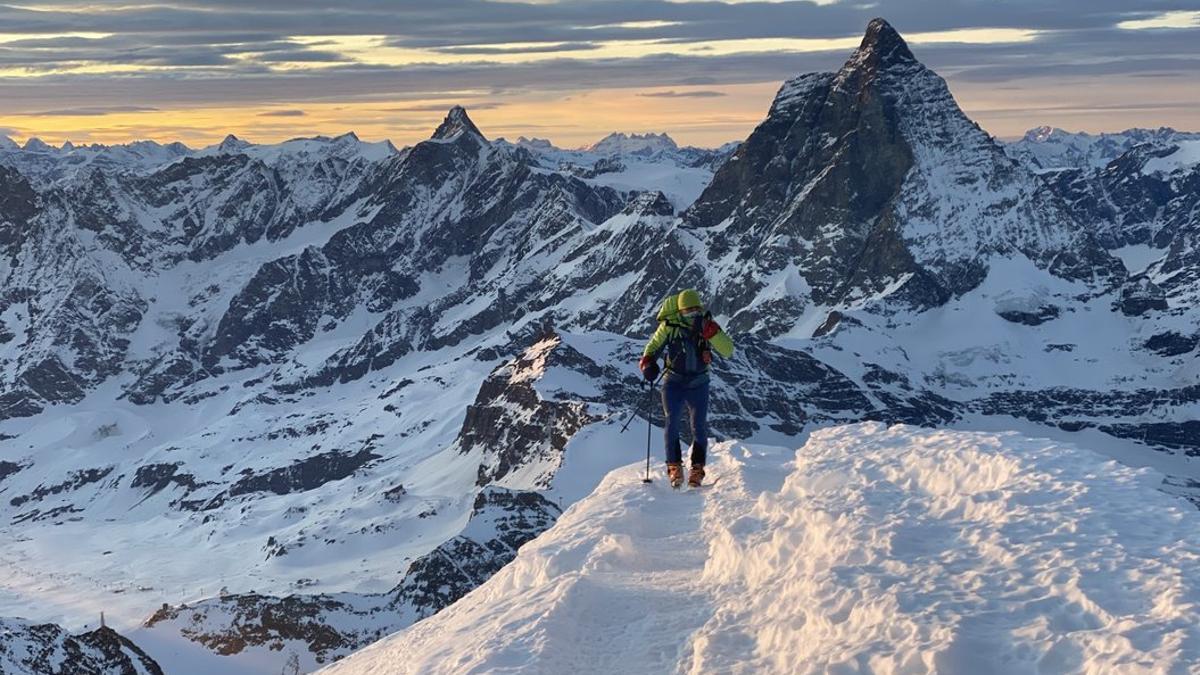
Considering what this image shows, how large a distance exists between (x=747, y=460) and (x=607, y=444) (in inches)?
5293

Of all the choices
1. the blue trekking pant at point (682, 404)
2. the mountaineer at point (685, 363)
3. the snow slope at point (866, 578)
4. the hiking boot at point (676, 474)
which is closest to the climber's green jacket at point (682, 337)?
the mountaineer at point (685, 363)

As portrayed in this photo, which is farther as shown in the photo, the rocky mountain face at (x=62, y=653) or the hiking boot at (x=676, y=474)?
the rocky mountain face at (x=62, y=653)

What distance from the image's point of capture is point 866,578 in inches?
538

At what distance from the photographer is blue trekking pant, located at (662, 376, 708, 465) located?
22.5 metres

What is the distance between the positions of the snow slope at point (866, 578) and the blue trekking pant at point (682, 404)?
1157 mm

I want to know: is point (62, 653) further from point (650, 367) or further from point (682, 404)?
point (650, 367)

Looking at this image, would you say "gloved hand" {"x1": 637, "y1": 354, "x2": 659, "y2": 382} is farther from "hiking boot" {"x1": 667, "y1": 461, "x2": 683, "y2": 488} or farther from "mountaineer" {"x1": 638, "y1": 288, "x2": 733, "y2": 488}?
"hiking boot" {"x1": 667, "y1": 461, "x2": 683, "y2": 488}

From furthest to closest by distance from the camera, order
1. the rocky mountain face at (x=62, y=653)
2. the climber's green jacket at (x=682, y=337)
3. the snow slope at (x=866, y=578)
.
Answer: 1. the rocky mountain face at (x=62, y=653)
2. the climber's green jacket at (x=682, y=337)
3. the snow slope at (x=866, y=578)

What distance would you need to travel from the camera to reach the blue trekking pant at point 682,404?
22.5m

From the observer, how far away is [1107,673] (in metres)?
10.8

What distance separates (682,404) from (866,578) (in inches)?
369

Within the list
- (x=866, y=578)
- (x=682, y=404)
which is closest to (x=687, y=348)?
(x=682, y=404)

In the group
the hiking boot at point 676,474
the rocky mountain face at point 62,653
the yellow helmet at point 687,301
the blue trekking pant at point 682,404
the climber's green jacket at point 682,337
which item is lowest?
the rocky mountain face at point 62,653

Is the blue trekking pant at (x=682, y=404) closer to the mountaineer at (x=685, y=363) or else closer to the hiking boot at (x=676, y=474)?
the mountaineer at (x=685, y=363)
